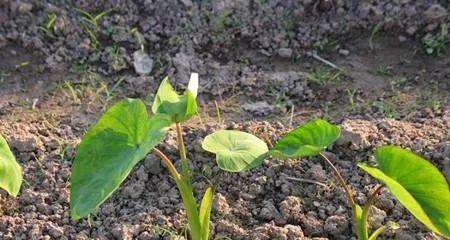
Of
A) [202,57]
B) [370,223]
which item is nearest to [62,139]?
[202,57]

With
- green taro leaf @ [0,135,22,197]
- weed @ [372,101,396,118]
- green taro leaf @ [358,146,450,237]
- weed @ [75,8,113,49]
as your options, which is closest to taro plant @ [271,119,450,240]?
green taro leaf @ [358,146,450,237]

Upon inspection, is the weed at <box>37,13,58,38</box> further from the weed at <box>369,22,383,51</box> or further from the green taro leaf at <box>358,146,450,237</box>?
the green taro leaf at <box>358,146,450,237</box>

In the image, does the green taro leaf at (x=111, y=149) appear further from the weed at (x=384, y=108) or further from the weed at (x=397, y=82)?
the weed at (x=397, y=82)

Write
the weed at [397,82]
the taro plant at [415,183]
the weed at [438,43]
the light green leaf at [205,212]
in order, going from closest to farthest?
the taro plant at [415,183] < the light green leaf at [205,212] < the weed at [397,82] < the weed at [438,43]

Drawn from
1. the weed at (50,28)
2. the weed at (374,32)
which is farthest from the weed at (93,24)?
the weed at (374,32)

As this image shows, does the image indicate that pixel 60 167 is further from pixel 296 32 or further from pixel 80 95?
pixel 296 32

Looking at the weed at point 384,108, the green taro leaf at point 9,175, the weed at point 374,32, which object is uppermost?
the green taro leaf at point 9,175
